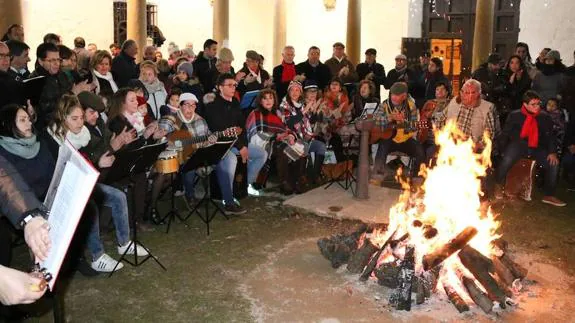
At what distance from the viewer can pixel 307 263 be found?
652 centimetres

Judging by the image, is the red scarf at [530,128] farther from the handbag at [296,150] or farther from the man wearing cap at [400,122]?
the handbag at [296,150]

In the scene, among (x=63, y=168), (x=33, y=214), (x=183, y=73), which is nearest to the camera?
(x=63, y=168)

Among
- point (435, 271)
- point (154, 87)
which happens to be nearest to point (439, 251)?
point (435, 271)

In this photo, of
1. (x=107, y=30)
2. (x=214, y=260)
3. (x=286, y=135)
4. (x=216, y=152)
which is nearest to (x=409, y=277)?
(x=214, y=260)

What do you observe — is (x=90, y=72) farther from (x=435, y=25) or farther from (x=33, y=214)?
(x=435, y=25)

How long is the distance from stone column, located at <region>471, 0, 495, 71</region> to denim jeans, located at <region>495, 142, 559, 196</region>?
5.94 metres

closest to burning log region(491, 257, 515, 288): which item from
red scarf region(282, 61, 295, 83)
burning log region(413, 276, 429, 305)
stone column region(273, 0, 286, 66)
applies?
burning log region(413, 276, 429, 305)

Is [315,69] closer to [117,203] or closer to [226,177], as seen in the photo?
[226,177]

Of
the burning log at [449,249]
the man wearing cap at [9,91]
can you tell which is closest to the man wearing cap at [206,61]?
the man wearing cap at [9,91]

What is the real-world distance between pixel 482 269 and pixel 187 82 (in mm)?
5823

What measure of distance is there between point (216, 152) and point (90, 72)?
112 inches

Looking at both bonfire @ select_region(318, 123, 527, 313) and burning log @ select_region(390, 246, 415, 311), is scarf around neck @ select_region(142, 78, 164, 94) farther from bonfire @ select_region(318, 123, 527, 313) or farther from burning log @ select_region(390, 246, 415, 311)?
burning log @ select_region(390, 246, 415, 311)

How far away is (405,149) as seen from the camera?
31.8 feet

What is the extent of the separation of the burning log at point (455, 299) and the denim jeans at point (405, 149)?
424 centimetres
